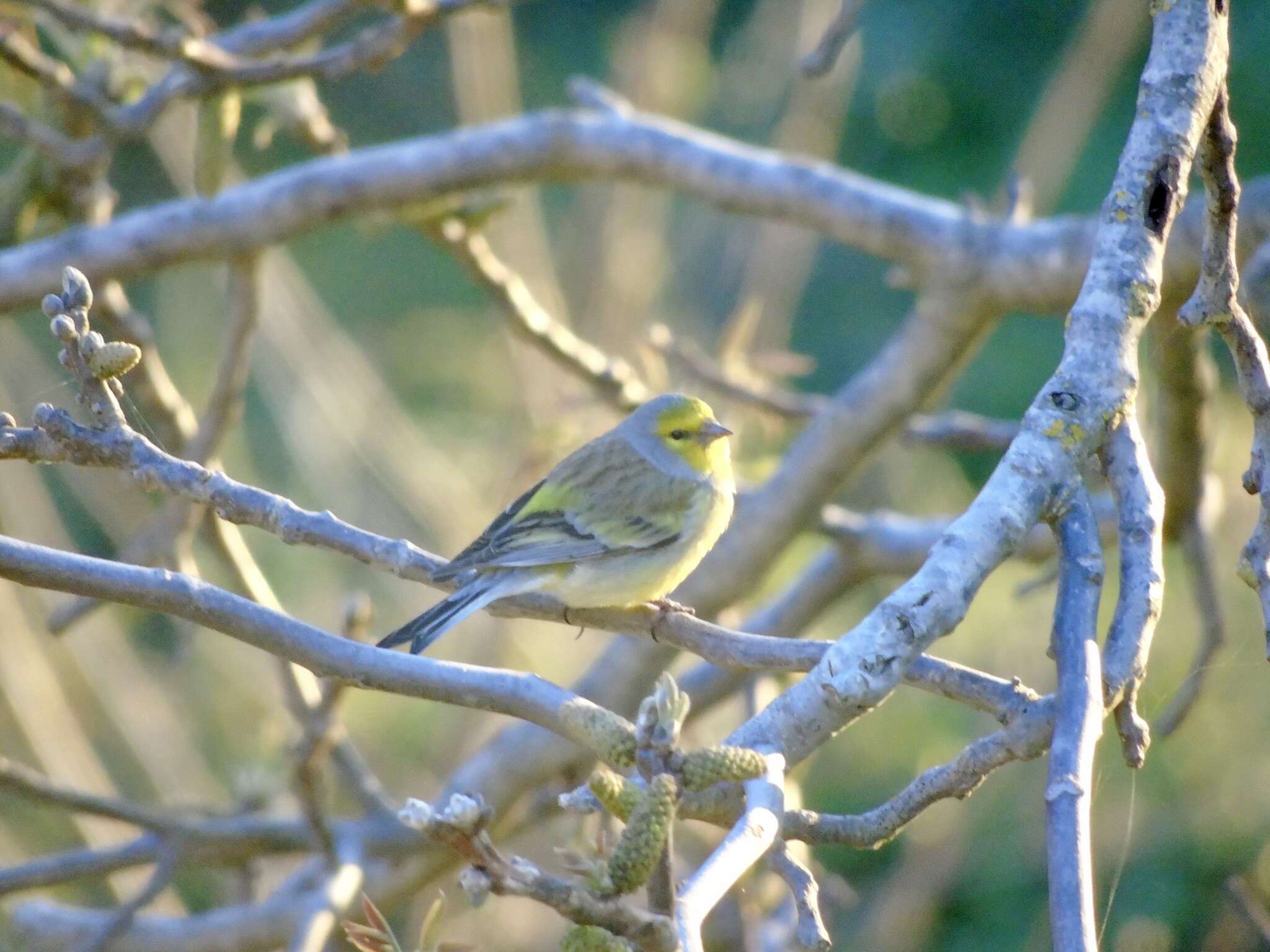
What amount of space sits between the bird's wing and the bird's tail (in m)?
0.05

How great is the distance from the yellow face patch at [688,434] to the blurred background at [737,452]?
0.30 meters

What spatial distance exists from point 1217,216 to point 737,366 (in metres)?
1.91

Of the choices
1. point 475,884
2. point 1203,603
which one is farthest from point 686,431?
point 475,884

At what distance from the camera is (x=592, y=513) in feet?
9.21

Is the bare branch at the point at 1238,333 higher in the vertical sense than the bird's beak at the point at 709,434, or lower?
lower

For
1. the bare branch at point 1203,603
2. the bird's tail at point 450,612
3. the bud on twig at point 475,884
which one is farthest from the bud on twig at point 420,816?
the bare branch at point 1203,603

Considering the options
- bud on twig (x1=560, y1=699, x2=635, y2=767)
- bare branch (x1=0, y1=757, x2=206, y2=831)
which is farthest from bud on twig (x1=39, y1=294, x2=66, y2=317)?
bare branch (x1=0, y1=757, x2=206, y2=831)

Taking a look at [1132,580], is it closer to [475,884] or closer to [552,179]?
[475,884]

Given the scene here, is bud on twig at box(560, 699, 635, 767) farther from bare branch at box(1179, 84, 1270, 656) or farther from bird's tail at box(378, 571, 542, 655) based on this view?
bird's tail at box(378, 571, 542, 655)

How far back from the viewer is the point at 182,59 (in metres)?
2.40

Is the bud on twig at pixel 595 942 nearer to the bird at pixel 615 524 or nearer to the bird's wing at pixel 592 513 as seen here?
the bird at pixel 615 524

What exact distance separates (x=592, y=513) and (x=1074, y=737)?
5.84 ft

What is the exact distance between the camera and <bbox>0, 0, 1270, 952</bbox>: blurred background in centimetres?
396

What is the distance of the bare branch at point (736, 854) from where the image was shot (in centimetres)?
86
